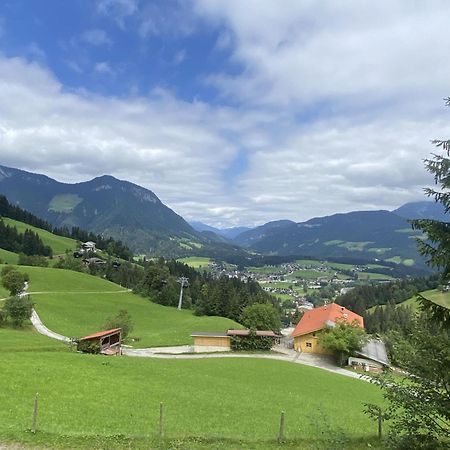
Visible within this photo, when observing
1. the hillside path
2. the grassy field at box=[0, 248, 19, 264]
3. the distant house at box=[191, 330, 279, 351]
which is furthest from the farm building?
the grassy field at box=[0, 248, 19, 264]

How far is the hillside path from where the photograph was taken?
58.9 m

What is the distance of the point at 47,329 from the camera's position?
66.5m

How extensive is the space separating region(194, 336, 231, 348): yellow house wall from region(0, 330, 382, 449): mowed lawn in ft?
72.4

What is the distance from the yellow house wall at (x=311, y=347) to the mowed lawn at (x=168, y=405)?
30582mm

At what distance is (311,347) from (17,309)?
5206cm

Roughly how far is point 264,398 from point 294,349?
161ft

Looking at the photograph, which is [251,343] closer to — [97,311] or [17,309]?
[17,309]

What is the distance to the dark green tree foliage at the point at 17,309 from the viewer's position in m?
61.0

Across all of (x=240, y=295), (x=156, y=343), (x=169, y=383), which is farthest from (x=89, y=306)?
(x=169, y=383)

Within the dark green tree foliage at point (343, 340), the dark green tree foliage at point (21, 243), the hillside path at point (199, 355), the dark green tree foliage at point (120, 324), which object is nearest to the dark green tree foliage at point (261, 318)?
the hillside path at point (199, 355)

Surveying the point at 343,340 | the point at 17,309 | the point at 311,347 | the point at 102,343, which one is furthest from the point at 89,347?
the point at 311,347

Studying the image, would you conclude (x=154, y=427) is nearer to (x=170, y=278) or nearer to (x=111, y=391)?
(x=111, y=391)

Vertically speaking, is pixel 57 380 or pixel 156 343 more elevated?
pixel 57 380

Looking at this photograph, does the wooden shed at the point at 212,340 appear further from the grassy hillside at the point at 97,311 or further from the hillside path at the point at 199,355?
the grassy hillside at the point at 97,311
